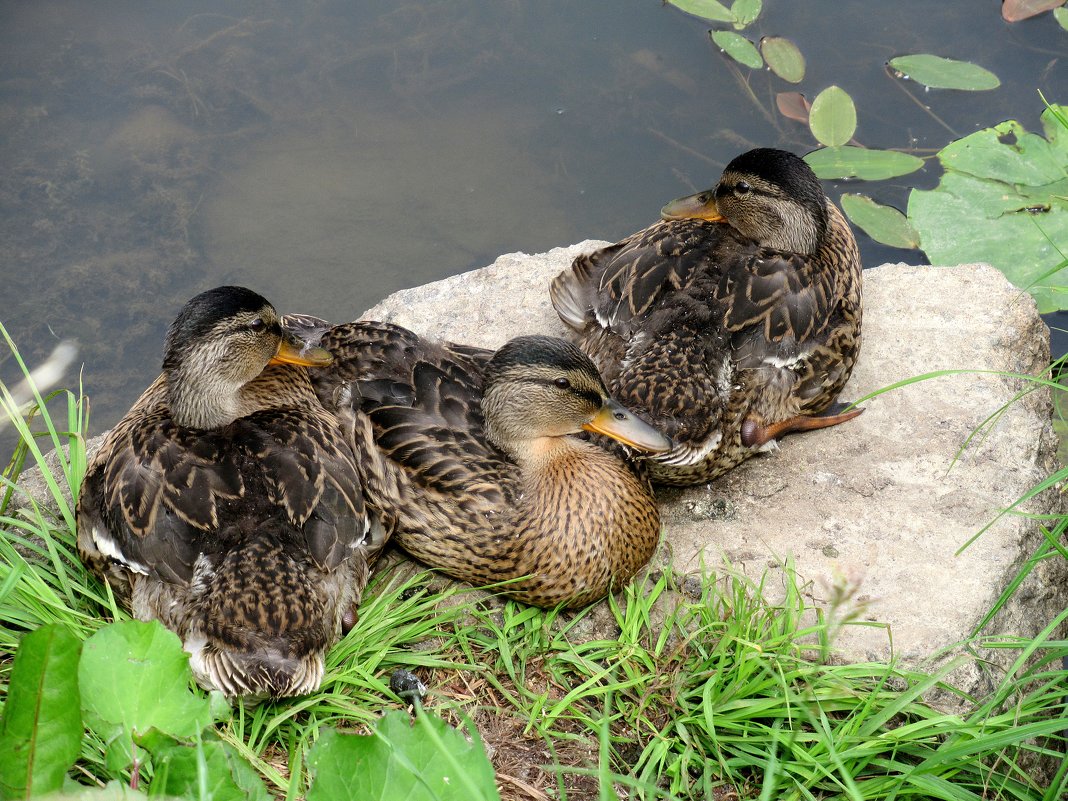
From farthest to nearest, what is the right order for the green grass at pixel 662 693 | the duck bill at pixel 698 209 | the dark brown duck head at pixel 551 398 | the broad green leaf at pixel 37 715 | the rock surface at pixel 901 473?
the duck bill at pixel 698 209 → the rock surface at pixel 901 473 → the dark brown duck head at pixel 551 398 → the green grass at pixel 662 693 → the broad green leaf at pixel 37 715

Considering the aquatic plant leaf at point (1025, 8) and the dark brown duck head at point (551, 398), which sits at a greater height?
the dark brown duck head at point (551, 398)

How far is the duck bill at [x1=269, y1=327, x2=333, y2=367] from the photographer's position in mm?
3723

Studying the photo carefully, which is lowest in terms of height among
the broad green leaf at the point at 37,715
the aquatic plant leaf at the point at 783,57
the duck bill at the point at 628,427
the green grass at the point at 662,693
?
the green grass at the point at 662,693

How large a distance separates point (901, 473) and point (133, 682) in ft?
9.18

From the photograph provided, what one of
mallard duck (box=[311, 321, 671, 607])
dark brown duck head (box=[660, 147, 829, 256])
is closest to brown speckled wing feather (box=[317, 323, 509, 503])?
mallard duck (box=[311, 321, 671, 607])

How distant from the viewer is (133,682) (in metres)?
2.25

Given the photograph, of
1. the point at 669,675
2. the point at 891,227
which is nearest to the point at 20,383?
the point at 669,675

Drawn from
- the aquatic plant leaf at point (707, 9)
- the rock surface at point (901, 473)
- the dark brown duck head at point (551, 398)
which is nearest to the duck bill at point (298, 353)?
the dark brown duck head at point (551, 398)

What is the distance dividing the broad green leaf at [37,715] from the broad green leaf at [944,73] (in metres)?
5.39

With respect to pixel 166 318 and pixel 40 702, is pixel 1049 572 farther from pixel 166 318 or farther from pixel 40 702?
pixel 166 318

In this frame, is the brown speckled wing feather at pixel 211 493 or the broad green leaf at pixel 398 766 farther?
the brown speckled wing feather at pixel 211 493

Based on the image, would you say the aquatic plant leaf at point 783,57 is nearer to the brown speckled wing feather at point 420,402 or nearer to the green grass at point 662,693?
the brown speckled wing feather at point 420,402

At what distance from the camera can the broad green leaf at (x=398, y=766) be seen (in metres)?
2.08

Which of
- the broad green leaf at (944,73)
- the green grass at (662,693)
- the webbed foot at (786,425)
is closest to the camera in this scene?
the green grass at (662,693)
